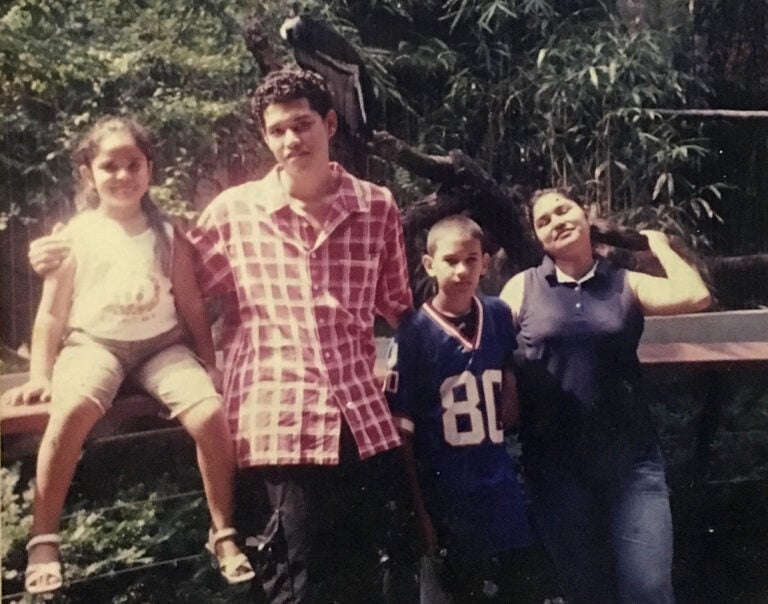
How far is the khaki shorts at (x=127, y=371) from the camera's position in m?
1.16

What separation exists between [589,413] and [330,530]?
40cm

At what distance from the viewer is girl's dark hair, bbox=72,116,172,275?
1.19 metres

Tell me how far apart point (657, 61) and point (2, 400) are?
1.04 meters

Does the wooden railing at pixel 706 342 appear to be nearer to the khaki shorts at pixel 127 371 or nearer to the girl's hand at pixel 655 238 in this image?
the girl's hand at pixel 655 238

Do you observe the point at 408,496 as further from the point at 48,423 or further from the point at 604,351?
the point at 48,423

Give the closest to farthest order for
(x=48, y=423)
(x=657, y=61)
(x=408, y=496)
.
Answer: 1. (x=48, y=423)
2. (x=408, y=496)
3. (x=657, y=61)

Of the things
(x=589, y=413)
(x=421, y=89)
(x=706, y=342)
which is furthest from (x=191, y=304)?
(x=706, y=342)

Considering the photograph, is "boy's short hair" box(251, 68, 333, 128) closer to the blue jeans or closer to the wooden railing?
the wooden railing

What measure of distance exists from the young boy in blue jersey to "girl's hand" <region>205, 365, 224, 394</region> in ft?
0.76

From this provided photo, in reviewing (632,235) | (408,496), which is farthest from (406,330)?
(632,235)

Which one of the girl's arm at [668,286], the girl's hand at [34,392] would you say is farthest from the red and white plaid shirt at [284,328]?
the girl's arm at [668,286]

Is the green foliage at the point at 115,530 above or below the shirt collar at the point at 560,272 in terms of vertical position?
below

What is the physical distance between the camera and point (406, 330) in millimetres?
1296

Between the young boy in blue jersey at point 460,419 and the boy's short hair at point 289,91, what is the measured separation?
9.4 inches
